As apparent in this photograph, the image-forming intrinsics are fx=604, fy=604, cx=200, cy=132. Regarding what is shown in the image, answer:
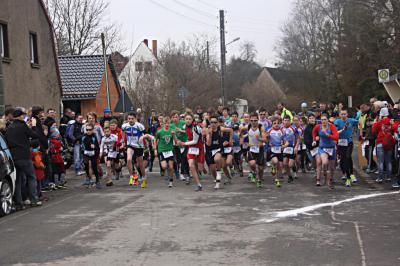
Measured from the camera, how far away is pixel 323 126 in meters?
14.3

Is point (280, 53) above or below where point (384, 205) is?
above

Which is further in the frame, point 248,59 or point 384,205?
point 248,59

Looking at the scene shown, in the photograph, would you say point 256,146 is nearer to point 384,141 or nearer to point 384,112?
point 384,141

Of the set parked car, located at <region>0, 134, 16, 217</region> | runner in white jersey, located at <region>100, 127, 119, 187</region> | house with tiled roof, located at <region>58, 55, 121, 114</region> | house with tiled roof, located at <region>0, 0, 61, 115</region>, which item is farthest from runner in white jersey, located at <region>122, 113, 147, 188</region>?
house with tiled roof, located at <region>58, 55, 121, 114</region>

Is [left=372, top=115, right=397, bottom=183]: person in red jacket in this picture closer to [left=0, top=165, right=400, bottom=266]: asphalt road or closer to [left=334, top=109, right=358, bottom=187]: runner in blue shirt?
[left=334, top=109, right=358, bottom=187]: runner in blue shirt

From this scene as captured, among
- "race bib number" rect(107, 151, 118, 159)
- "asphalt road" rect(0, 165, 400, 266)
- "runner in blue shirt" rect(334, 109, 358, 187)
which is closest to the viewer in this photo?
"asphalt road" rect(0, 165, 400, 266)

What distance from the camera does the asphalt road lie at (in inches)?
295

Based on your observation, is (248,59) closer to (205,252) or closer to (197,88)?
(197,88)

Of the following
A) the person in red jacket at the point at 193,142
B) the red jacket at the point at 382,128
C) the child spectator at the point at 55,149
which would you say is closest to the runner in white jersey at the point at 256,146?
the person in red jacket at the point at 193,142

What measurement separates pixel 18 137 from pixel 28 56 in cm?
1218

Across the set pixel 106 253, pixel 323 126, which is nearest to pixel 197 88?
pixel 323 126

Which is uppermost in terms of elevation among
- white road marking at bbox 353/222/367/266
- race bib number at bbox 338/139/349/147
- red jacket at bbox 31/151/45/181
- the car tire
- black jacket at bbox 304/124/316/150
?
black jacket at bbox 304/124/316/150

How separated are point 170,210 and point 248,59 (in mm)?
86228

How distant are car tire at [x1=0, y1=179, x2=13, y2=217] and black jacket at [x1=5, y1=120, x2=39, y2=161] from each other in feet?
2.43
